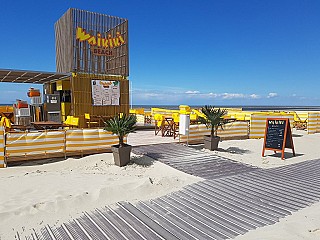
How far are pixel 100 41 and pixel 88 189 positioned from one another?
30.1ft

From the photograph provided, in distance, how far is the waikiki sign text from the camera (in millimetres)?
11852

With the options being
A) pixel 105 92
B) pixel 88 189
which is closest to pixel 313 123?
pixel 105 92

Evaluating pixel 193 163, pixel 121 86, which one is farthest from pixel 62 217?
pixel 121 86

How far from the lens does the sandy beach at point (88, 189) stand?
364 cm

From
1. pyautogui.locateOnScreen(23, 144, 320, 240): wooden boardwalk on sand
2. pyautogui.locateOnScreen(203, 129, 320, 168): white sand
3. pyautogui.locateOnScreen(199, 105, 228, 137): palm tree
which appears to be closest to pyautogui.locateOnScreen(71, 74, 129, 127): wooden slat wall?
pyautogui.locateOnScreen(199, 105, 228, 137): palm tree

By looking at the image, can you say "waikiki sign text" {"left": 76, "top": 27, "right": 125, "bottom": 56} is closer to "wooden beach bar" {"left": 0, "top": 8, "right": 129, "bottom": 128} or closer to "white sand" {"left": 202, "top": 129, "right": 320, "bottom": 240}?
"wooden beach bar" {"left": 0, "top": 8, "right": 129, "bottom": 128}

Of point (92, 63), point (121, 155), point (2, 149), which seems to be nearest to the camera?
point (2, 149)

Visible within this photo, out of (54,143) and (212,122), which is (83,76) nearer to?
(54,143)

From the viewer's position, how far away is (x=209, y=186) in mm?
5195

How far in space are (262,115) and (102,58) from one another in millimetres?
8350

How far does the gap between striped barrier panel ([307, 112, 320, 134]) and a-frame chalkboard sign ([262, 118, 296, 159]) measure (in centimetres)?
752

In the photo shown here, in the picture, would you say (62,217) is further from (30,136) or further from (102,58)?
(102,58)

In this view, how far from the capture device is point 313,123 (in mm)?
14664

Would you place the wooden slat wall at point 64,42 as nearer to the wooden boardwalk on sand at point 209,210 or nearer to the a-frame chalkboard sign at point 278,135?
the wooden boardwalk on sand at point 209,210
